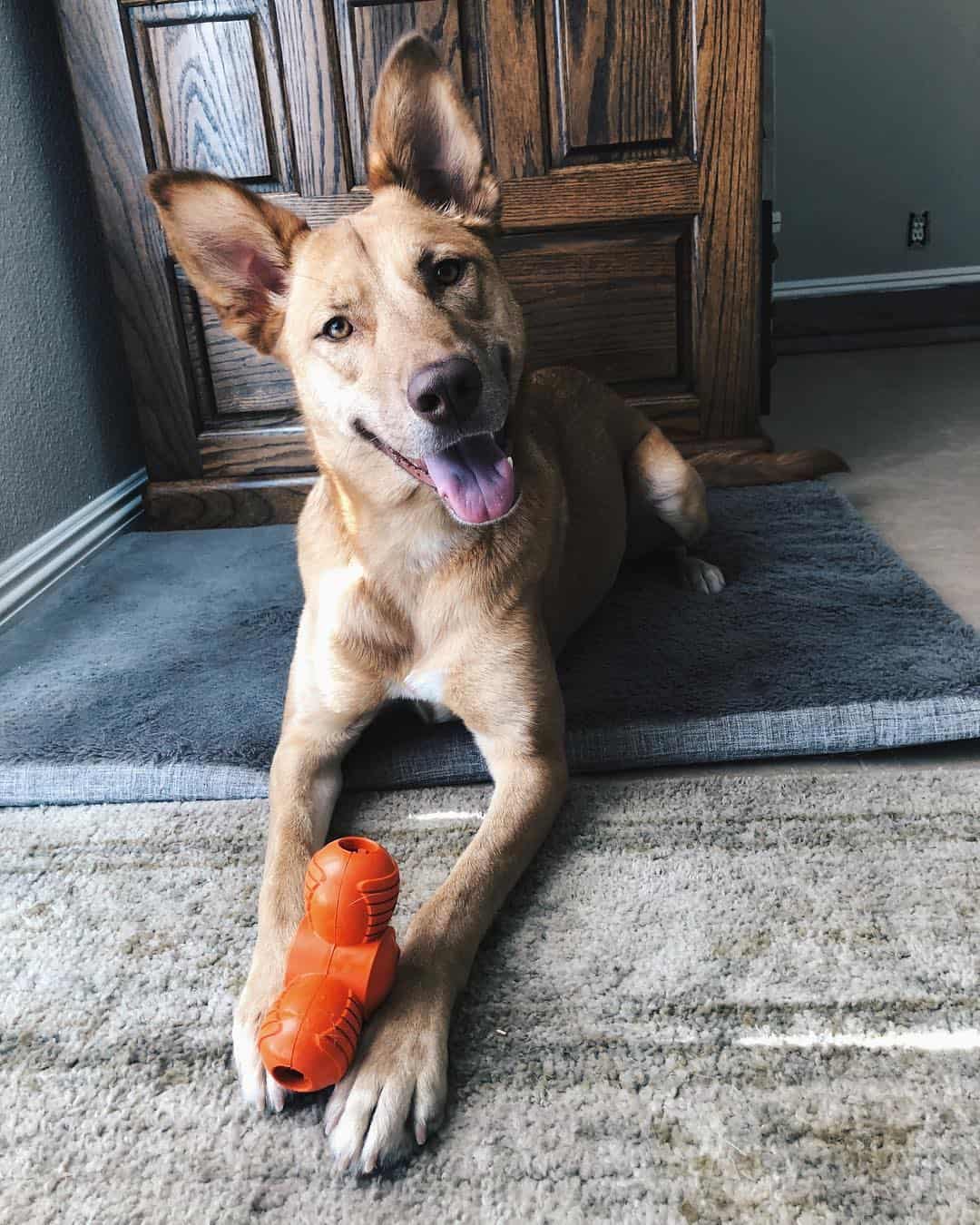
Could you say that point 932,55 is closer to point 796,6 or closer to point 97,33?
point 796,6

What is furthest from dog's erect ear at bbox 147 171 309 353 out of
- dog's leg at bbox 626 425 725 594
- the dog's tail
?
the dog's tail

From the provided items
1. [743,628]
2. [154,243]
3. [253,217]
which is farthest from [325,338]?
[154,243]

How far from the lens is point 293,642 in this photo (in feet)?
7.07

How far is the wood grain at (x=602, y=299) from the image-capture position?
2.95 metres

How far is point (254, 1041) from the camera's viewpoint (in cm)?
104

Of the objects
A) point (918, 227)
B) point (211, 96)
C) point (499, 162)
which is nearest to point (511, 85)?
point (499, 162)

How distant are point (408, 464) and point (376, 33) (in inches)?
76.0

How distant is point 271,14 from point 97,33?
0.50m

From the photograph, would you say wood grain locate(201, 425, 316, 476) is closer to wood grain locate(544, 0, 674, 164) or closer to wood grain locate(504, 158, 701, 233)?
wood grain locate(504, 158, 701, 233)

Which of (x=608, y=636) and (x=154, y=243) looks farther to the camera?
(x=154, y=243)

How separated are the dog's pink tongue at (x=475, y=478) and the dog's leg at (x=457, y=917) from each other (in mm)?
231

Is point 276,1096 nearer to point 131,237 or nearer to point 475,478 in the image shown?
point 475,478

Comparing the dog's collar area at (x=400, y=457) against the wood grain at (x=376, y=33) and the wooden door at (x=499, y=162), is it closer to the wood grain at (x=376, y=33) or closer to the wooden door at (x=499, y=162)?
the wooden door at (x=499, y=162)

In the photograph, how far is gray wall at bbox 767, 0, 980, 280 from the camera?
19.4 ft
